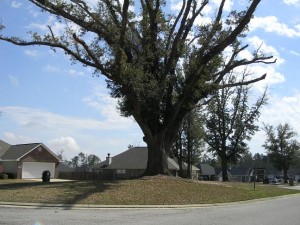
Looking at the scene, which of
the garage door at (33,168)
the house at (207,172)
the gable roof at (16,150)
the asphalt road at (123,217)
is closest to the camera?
the asphalt road at (123,217)

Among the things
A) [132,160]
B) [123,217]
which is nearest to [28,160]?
[132,160]

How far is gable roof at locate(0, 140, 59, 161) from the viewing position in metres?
53.8

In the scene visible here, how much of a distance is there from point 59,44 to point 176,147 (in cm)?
3889

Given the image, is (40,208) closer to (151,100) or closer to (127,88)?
(127,88)

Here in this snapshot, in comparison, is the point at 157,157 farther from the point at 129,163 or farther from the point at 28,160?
the point at 129,163

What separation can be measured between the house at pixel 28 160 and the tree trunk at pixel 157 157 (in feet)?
94.7

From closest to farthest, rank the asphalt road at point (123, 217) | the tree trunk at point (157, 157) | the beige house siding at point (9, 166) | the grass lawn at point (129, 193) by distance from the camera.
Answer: the asphalt road at point (123, 217), the grass lawn at point (129, 193), the tree trunk at point (157, 157), the beige house siding at point (9, 166)

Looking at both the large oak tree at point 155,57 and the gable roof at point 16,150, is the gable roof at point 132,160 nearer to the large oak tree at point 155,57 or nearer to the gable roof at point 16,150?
the gable roof at point 16,150

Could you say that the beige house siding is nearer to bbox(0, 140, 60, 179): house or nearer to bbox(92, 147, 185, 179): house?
bbox(0, 140, 60, 179): house

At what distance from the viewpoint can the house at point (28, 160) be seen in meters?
53.2

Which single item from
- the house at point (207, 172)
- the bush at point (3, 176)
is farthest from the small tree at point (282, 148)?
the bush at point (3, 176)

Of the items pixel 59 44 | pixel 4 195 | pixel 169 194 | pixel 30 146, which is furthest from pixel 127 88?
pixel 30 146

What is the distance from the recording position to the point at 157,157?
91.8 feet

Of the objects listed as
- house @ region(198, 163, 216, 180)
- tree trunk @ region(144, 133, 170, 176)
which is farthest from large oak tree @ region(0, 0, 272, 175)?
house @ region(198, 163, 216, 180)
